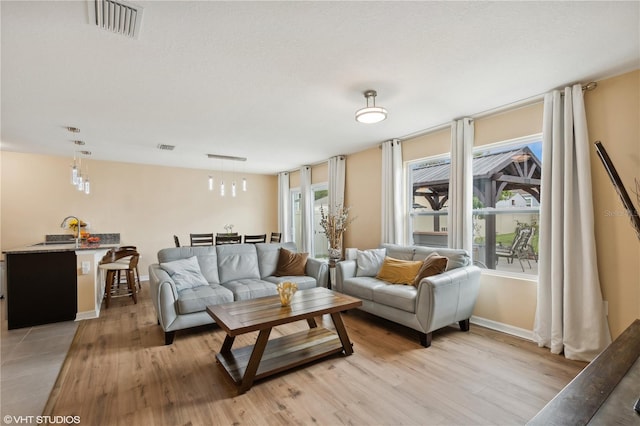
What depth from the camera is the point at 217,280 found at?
13.0 feet

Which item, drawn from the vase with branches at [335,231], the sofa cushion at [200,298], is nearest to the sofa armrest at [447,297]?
the vase with branches at [335,231]

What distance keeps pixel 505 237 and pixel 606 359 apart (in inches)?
111

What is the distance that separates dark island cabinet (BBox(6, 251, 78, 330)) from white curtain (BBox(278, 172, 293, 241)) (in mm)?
4458

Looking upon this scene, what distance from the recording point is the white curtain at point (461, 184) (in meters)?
3.68

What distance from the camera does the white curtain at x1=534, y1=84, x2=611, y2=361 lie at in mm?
2652

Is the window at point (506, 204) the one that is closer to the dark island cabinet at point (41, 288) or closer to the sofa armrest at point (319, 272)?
the sofa armrest at point (319, 272)

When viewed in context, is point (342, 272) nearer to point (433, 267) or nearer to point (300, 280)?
point (300, 280)

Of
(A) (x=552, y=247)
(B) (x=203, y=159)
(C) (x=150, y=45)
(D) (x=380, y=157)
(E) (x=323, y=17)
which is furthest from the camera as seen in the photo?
(B) (x=203, y=159)

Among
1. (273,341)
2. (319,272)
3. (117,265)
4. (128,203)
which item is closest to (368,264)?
(319,272)

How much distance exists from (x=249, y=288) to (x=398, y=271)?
1.87 meters

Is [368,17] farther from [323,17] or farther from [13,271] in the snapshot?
[13,271]

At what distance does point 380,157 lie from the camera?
508 centimetres

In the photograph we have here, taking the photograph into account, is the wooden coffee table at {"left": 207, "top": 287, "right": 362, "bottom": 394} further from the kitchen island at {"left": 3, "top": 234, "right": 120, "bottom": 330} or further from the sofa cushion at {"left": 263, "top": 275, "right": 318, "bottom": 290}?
the kitchen island at {"left": 3, "top": 234, "right": 120, "bottom": 330}

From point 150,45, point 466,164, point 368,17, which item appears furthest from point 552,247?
point 150,45
